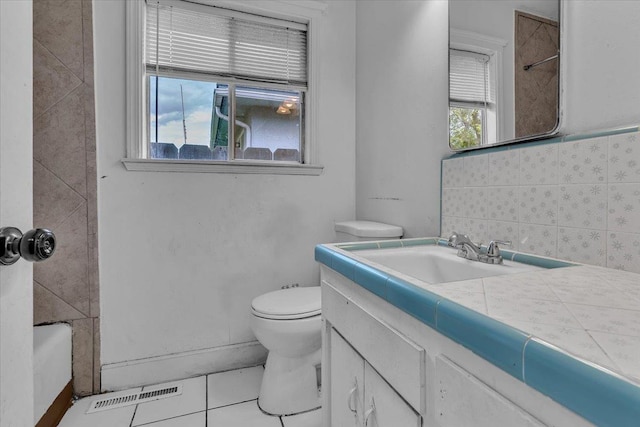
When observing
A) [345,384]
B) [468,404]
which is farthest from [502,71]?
[345,384]

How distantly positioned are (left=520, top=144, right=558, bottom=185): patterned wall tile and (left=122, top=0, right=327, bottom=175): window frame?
3.87 ft

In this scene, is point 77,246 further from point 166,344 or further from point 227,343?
point 227,343

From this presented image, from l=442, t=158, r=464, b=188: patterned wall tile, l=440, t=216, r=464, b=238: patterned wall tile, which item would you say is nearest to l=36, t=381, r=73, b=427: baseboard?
l=440, t=216, r=464, b=238: patterned wall tile

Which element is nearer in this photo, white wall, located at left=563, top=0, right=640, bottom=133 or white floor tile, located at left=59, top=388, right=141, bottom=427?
white wall, located at left=563, top=0, right=640, bottom=133

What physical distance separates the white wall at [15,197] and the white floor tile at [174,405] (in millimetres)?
924

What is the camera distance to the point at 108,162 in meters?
1.58

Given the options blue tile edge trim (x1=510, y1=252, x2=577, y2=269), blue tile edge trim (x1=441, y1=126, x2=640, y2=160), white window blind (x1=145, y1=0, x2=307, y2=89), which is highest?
white window blind (x1=145, y1=0, x2=307, y2=89)

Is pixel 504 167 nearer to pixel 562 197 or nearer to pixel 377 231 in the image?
pixel 562 197

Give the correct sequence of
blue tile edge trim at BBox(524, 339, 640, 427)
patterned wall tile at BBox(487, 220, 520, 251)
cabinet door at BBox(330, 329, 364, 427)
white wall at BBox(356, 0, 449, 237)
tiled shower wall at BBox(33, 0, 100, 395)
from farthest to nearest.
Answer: tiled shower wall at BBox(33, 0, 100, 395) < white wall at BBox(356, 0, 449, 237) < patterned wall tile at BBox(487, 220, 520, 251) < cabinet door at BBox(330, 329, 364, 427) < blue tile edge trim at BBox(524, 339, 640, 427)

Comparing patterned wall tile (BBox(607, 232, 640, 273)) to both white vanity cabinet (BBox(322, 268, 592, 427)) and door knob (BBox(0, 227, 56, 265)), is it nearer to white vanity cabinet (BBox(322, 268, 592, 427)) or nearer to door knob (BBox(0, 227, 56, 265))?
white vanity cabinet (BBox(322, 268, 592, 427))

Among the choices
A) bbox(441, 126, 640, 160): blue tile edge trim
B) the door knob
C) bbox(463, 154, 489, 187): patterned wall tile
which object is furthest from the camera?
bbox(463, 154, 489, 187): patterned wall tile

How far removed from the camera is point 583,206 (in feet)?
2.60

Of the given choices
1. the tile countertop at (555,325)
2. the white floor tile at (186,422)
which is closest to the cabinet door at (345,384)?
the tile countertop at (555,325)

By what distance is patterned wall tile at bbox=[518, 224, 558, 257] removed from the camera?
2.83 ft
